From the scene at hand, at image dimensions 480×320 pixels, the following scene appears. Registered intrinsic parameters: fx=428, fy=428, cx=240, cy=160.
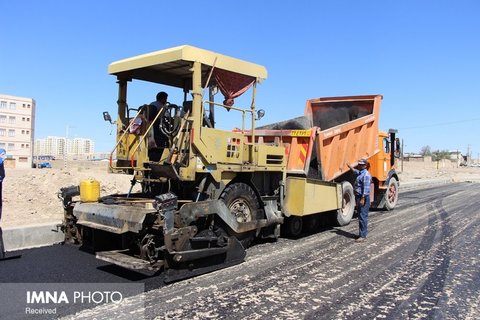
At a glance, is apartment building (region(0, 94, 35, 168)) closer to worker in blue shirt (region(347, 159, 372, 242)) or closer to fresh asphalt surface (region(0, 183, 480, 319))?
worker in blue shirt (region(347, 159, 372, 242))

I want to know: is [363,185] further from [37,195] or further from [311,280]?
[37,195]

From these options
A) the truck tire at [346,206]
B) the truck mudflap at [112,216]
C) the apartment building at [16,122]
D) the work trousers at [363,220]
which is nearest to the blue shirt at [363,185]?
the work trousers at [363,220]

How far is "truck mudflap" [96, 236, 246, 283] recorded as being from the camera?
5.16 m

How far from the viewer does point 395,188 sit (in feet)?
43.0

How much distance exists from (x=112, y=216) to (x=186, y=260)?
1205mm

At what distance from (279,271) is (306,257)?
39.1 inches

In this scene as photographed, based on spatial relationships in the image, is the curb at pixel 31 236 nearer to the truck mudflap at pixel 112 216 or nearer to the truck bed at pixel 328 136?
the truck mudflap at pixel 112 216

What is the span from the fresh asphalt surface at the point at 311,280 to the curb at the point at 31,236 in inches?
12.6

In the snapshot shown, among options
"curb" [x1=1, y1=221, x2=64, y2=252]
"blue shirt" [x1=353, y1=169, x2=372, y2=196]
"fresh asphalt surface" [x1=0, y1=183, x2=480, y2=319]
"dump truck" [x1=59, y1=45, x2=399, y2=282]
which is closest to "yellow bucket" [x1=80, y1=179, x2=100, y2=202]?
"dump truck" [x1=59, y1=45, x2=399, y2=282]

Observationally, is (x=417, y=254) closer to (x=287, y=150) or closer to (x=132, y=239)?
(x=287, y=150)

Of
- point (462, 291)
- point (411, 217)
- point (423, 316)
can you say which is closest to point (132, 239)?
point (423, 316)

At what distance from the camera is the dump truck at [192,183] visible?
213 inches

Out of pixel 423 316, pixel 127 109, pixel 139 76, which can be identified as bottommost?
pixel 423 316

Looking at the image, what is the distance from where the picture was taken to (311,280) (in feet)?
17.7
